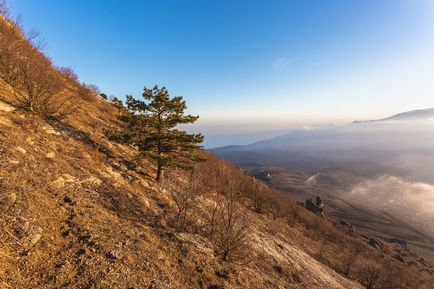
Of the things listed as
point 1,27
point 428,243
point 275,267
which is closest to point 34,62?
point 1,27

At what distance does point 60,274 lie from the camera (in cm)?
Answer: 466

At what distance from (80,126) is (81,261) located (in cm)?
1329

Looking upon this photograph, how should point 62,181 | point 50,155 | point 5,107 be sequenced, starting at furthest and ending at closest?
point 5,107 < point 50,155 < point 62,181

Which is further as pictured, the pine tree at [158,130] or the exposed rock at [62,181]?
the pine tree at [158,130]

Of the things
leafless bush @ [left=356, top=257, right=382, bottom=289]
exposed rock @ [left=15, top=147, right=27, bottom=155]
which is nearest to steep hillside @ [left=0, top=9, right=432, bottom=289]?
exposed rock @ [left=15, top=147, right=27, bottom=155]

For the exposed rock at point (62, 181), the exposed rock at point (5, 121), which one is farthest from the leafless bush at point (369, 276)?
the exposed rock at point (5, 121)

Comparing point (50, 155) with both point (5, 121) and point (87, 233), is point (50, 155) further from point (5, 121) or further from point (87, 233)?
point (87, 233)

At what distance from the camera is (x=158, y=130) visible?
14.1 metres

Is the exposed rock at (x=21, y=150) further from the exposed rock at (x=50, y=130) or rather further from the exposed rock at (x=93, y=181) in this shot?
the exposed rock at (x=50, y=130)

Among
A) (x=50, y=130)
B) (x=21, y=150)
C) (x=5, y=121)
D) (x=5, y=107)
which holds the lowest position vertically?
(x=21, y=150)

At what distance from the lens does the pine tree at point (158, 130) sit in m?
13.6

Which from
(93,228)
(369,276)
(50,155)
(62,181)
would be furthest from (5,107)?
(369,276)

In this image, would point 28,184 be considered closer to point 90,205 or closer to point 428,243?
point 90,205

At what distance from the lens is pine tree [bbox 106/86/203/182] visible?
13.6 metres
